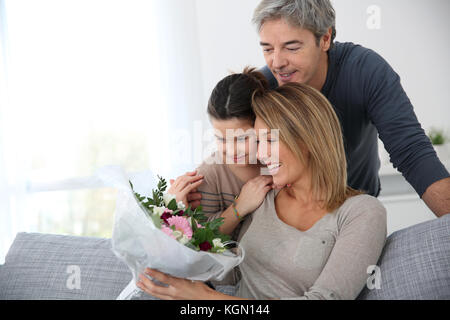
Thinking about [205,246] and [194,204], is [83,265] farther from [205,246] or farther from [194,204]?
[205,246]

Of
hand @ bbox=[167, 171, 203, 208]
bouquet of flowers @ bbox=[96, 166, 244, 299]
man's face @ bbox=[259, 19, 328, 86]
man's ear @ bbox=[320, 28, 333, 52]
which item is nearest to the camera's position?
bouquet of flowers @ bbox=[96, 166, 244, 299]

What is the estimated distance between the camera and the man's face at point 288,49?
1.82 metres

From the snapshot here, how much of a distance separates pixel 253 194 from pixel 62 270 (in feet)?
2.64

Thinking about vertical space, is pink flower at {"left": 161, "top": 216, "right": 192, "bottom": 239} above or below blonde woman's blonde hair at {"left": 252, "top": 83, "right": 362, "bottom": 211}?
below

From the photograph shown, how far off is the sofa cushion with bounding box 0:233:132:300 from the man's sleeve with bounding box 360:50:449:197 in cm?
107

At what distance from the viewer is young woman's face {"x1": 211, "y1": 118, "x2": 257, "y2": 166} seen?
1.67 metres

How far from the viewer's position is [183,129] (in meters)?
3.65

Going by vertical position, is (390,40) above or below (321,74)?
above

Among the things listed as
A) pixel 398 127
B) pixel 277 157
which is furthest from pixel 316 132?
pixel 398 127

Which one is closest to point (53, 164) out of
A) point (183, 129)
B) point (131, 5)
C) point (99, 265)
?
point (183, 129)

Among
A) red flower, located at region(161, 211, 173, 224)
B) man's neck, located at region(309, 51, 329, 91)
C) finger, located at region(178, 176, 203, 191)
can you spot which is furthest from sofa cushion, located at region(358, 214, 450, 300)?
man's neck, located at region(309, 51, 329, 91)

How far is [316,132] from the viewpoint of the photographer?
4.89 feet

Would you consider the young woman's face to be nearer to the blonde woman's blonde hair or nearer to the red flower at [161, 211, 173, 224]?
the blonde woman's blonde hair

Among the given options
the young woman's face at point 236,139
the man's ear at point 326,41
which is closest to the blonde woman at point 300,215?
the young woman's face at point 236,139
